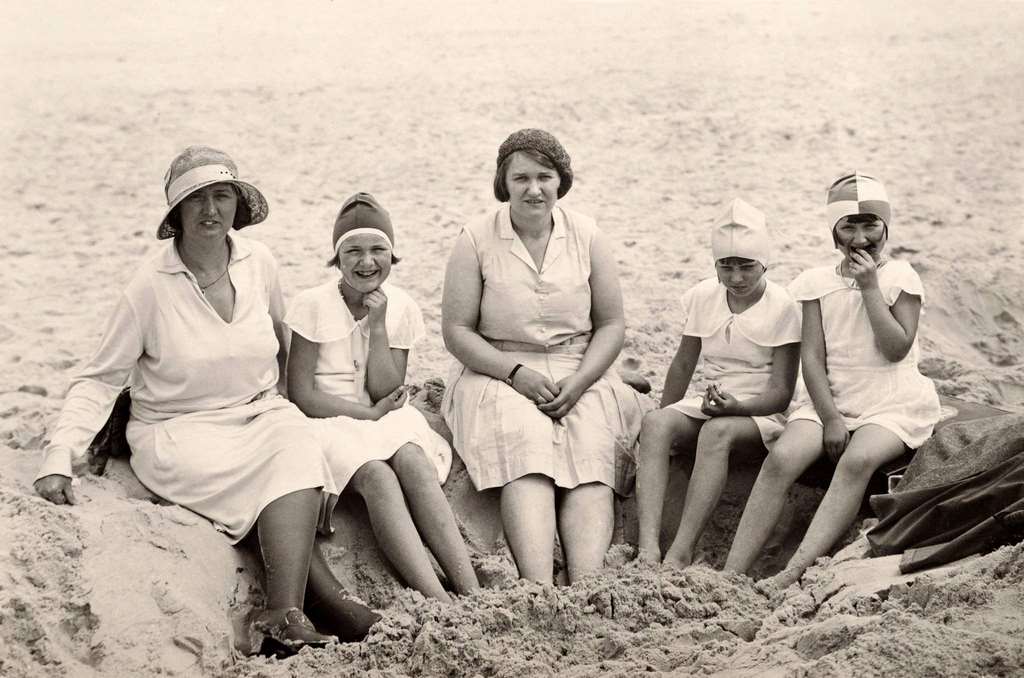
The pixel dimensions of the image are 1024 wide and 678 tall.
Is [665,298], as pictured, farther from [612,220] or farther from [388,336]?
[388,336]

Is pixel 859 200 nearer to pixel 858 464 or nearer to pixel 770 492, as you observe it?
pixel 858 464

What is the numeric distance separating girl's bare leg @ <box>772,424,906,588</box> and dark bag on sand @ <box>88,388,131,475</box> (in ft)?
7.97

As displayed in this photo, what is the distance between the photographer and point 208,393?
4234 mm

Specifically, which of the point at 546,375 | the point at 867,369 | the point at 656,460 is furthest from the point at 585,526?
the point at 867,369

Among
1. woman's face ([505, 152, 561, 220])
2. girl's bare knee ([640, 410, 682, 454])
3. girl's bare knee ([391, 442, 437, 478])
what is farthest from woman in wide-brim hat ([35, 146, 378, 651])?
girl's bare knee ([640, 410, 682, 454])

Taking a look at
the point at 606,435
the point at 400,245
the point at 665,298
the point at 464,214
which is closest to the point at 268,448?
the point at 606,435

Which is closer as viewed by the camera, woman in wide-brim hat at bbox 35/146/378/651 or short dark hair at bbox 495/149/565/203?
woman in wide-brim hat at bbox 35/146/378/651

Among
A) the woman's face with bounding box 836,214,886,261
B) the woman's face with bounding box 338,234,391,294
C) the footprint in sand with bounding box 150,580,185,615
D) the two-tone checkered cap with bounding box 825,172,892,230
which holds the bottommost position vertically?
the footprint in sand with bounding box 150,580,185,615

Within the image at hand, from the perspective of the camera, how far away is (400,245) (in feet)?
25.0

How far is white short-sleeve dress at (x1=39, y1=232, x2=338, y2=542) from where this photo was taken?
4.00 meters

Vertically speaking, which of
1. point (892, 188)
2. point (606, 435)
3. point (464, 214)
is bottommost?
point (606, 435)

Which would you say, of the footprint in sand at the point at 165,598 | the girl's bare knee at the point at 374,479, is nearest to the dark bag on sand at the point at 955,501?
the girl's bare knee at the point at 374,479

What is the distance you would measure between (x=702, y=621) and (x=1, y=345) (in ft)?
13.3

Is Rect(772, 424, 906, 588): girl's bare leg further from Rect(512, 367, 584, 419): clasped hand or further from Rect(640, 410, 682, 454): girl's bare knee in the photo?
Rect(512, 367, 584, 419): clasped hand
